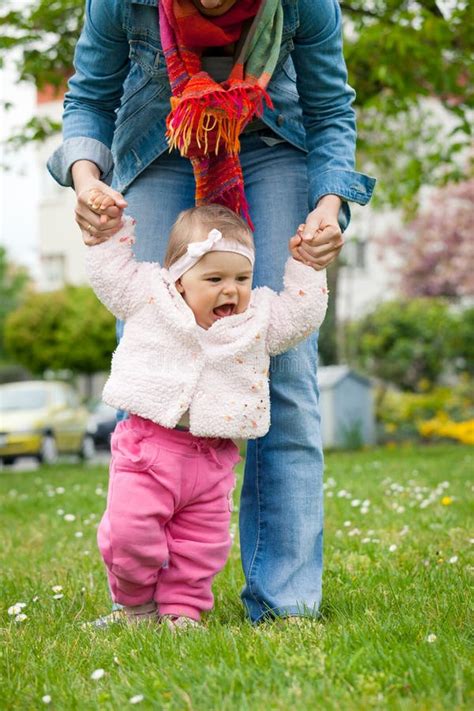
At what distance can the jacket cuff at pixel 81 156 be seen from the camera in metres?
3.02

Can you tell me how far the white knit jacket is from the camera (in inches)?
112

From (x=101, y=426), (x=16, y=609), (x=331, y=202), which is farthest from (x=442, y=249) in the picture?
(x=16, y=609)

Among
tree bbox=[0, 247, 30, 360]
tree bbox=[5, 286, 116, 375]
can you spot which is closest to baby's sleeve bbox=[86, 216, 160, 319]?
tree bbox=[5, 286, 116, 375]

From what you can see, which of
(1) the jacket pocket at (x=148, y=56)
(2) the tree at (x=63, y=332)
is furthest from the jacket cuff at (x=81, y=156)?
(2) the tree at (x=63, y=332)

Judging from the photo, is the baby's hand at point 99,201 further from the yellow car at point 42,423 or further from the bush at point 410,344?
the bush at point 410,344

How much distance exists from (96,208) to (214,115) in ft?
1.40

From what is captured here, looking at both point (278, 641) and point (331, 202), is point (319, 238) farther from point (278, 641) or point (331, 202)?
point (278, 641)

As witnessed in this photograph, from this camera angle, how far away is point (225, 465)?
3.02 m

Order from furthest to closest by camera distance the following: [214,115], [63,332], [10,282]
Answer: [10,282]
[63,332]
[214,115]

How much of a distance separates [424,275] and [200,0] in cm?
2393

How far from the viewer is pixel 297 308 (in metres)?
2.91

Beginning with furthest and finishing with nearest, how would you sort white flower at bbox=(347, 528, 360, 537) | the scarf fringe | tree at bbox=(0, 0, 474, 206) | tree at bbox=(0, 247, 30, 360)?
tree at bbox=(0, 247, 30, 360) → tree at bbox=(0, 0, 474, 206) → white flower at bbox=(347, 528, 360, 537) → the scarf fringe

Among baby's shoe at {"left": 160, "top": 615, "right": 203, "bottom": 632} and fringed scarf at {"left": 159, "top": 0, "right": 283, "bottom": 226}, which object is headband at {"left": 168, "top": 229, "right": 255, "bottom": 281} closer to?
fringed scarf at {"left": 159, "top": 0, "right": 283, "bottom": 226}

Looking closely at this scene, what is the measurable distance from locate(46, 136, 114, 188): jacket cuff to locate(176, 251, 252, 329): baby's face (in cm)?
44
